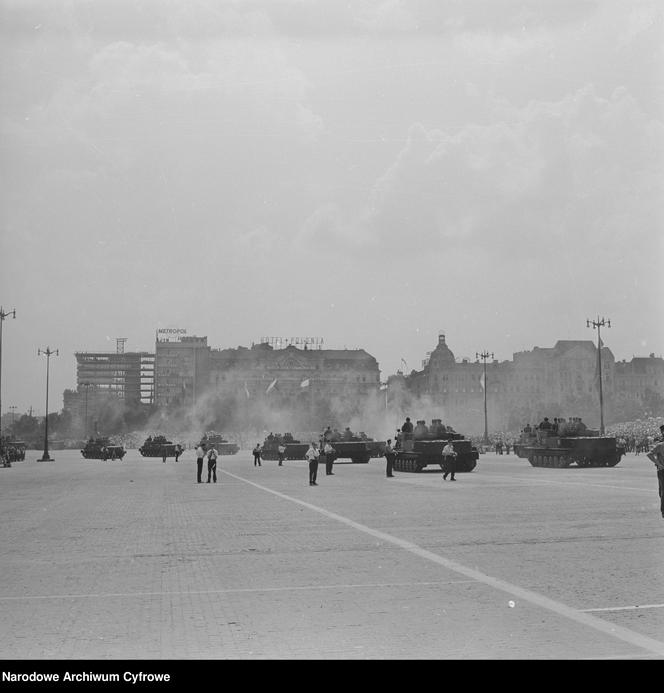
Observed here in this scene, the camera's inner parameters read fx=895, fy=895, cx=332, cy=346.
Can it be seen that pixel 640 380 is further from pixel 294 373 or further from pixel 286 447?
pixel 286 447

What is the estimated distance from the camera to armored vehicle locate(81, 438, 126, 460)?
67375 millimetres

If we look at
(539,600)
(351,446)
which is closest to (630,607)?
(539,600)

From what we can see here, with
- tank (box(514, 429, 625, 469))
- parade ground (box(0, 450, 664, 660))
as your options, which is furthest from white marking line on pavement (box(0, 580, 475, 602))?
tank (box(514, 429, 625, 469))

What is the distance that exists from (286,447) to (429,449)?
21077mm

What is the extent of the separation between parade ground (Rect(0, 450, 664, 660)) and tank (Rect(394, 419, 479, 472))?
17574 millimetres

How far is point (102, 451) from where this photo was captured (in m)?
67.4

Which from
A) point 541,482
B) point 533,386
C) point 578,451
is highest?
point 533,386

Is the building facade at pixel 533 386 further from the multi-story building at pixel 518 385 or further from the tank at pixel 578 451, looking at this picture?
the tank at pixel 578 451

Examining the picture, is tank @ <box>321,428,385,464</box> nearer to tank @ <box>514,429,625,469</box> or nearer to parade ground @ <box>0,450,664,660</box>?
tank @ <box>514,429,625,469</box>

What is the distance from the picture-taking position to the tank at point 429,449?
36781 millimetres

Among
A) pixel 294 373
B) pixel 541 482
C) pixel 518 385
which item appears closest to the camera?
pixel 541 482

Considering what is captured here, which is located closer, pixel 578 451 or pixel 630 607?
pixel 630 607

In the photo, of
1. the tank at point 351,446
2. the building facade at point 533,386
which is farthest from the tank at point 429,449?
the building facade at point 533,386

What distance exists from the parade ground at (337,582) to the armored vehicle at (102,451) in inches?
1947
